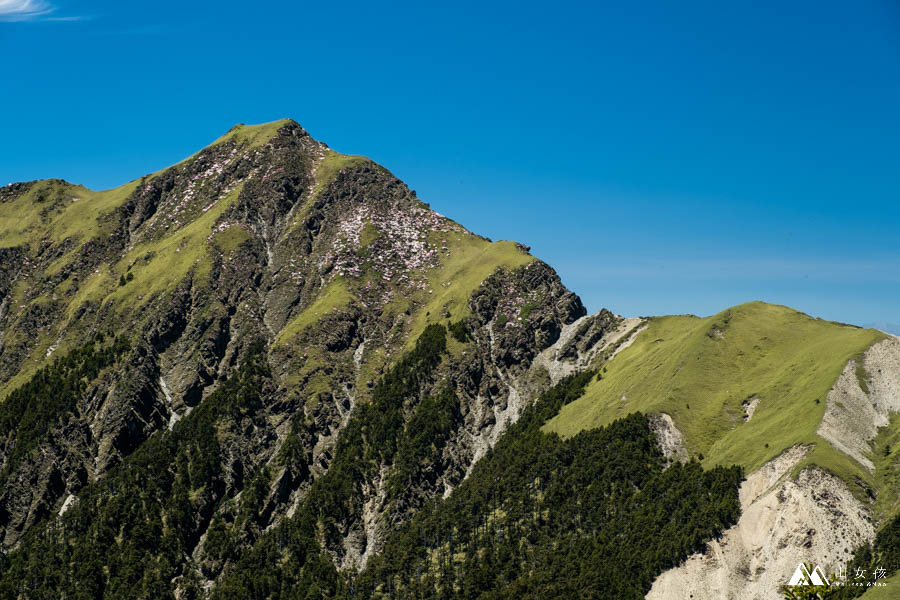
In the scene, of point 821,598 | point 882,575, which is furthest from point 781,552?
point 821,598

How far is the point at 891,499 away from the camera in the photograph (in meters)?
192

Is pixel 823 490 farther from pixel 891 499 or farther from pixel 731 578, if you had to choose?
pixel 731 578

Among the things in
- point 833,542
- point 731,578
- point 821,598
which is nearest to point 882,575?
point 833,542

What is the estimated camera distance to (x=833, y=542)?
188000 millimetres

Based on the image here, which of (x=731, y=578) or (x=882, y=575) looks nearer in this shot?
(x=882, y=575)

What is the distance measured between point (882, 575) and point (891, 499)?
99.1 feet

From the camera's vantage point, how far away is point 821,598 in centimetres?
8581

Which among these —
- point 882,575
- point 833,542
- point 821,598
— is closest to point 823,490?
point 833,542

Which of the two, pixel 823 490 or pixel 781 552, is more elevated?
pixel 823 490

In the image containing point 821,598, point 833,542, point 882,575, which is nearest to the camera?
point 821,598

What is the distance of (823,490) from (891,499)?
15520 mm

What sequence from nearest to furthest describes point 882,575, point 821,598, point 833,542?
1. point 821,598
2. point 882,575
3. point 833,542

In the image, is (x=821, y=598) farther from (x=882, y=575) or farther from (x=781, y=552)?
(x=781, y=552)

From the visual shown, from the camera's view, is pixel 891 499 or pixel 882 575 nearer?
pixel 882 575
